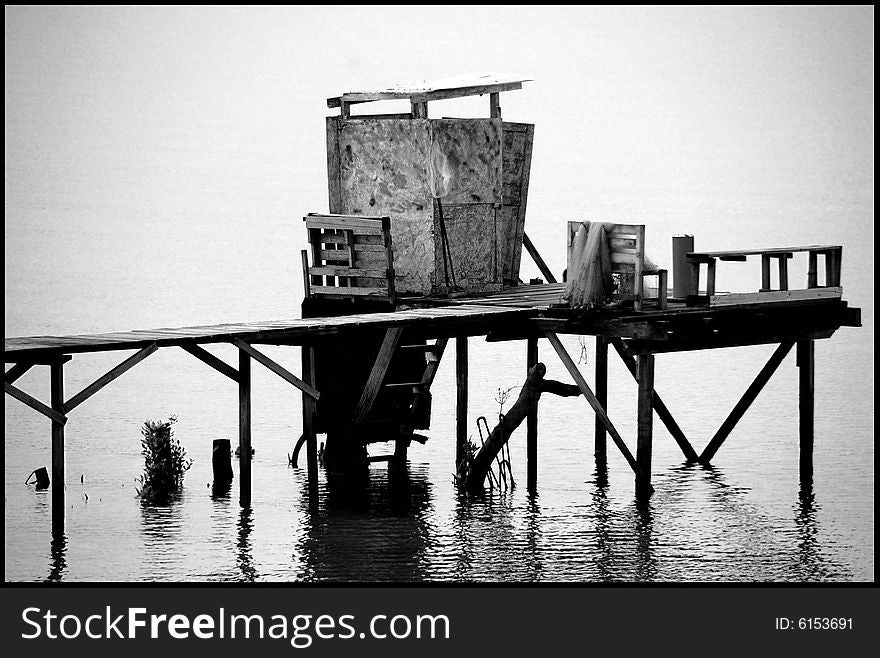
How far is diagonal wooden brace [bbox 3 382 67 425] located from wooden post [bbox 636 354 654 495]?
24.8 feet

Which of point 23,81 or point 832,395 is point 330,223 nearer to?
point 832,395

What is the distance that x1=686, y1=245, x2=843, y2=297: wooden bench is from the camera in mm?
25031

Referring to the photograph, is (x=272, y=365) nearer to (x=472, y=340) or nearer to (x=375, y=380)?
(x=375, y=380)

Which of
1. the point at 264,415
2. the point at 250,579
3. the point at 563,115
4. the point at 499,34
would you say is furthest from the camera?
the point at 499,34

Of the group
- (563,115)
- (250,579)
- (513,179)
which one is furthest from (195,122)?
(250,579)

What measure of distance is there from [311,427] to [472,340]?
2745 cm

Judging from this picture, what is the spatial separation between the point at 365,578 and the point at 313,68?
327 feet

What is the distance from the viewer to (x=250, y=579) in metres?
21.4

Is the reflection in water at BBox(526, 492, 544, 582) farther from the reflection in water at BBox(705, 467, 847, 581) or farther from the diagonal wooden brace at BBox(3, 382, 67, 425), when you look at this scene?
the diagonal wooden brace at BBox(3, 382, 67, 425)

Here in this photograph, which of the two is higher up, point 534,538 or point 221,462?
point 221,462

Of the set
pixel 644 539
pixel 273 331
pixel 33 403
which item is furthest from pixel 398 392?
pixel 33 403

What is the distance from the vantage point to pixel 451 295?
27188 mm

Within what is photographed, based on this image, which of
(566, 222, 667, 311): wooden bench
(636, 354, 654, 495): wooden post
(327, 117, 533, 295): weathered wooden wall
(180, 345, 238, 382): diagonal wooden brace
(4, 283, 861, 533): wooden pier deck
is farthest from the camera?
(327, 117, 533, 295): weathered wooden wall

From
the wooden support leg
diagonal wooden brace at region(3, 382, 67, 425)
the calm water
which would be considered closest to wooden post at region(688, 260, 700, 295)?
the calm water
